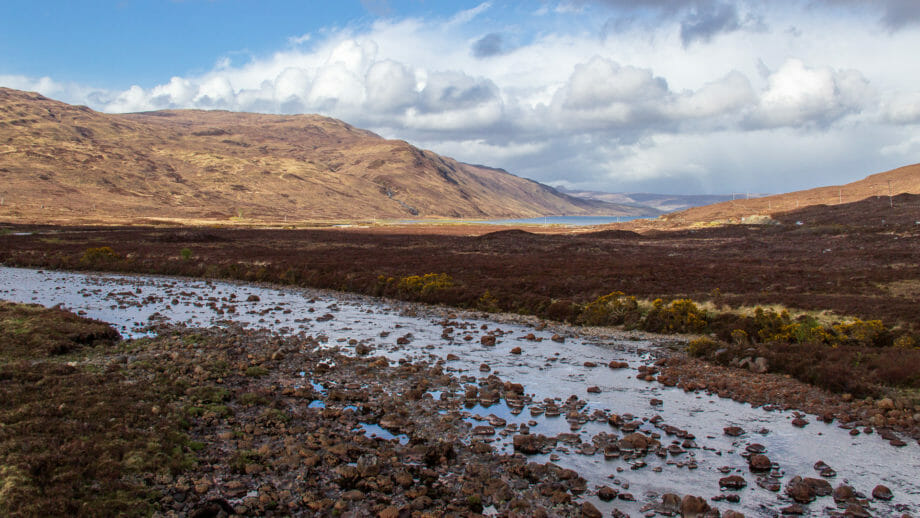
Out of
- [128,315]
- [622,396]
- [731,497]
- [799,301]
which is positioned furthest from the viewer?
[128,315]

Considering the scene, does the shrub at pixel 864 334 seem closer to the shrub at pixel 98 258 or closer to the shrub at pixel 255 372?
the shrub at pixel 255 372

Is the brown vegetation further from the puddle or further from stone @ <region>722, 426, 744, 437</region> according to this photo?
the puddle

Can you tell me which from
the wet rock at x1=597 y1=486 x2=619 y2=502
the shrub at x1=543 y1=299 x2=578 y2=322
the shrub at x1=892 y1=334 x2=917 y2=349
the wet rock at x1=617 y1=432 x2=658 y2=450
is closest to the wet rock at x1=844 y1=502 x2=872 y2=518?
the wet rock at x1=617 y1=432 x2=658 y2=450

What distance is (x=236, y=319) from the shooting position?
32.5 metres

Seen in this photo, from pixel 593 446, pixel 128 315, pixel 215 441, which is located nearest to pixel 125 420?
pixel 215 441

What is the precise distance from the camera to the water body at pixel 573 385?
1320 cm

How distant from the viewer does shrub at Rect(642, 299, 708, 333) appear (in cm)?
2970

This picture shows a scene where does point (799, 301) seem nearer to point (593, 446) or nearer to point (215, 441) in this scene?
point (593, 446)

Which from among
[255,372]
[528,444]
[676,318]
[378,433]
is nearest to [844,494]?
[528,444]

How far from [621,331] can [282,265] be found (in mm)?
37024

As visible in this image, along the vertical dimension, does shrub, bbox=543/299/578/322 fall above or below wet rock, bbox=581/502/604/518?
above

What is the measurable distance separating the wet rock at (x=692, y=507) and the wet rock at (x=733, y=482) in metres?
1.54

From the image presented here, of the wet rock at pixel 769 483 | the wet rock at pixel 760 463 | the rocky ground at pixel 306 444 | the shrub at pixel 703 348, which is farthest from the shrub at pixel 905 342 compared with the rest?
the wet rock at pixel 769 483

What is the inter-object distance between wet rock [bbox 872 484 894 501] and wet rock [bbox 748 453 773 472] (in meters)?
2.09
